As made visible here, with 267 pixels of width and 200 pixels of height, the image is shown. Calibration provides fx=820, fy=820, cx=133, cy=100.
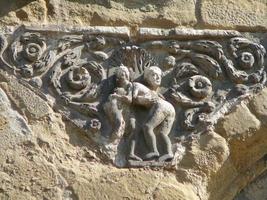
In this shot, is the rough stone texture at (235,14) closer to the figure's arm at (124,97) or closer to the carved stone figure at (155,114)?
the carved stone figure at (155,114)

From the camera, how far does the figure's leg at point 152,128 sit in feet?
11.5

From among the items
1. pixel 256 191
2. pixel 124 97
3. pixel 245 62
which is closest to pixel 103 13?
pixel 124 97

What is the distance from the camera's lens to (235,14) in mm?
3877

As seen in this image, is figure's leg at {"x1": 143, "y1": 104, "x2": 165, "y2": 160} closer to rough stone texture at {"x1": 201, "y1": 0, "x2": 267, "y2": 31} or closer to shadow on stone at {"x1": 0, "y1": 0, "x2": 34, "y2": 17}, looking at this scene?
rough stone texture at {"x1": 201, "y1": 0, "x2": 267, "y2": 31}

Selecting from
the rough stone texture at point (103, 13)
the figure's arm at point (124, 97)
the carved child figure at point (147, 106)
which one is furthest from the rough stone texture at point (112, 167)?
the rough stone texture at point (103, 13)

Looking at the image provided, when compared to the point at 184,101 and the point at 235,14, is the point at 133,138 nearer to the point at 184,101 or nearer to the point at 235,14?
the point at 184,101

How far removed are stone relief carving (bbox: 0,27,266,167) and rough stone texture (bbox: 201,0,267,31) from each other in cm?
6

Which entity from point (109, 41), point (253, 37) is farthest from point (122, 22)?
point (253, 37)

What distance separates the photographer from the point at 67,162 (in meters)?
3.48

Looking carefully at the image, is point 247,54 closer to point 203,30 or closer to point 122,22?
point 203,30

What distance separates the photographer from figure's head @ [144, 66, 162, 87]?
3.67 meters

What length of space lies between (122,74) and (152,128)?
0.95 ft

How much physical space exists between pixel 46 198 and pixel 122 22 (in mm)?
927

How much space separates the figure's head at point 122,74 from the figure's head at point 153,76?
82 millimetres
